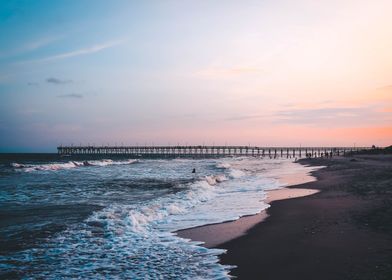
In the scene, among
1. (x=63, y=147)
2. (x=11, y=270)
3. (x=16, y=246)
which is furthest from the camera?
(x=63, y=147)

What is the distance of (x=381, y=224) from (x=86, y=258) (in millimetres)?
6496

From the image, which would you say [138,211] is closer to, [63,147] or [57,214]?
[57,214]

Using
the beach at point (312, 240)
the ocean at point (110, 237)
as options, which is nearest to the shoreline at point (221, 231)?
the beach at point (312, 240)

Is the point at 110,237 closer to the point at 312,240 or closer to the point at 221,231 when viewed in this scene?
the point at 221,231

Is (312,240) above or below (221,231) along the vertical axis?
above

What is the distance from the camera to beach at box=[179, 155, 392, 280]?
223 inches

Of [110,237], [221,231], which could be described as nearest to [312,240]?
[221,231]

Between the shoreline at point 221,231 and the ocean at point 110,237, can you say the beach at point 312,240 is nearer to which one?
the shoreline at point 221,231

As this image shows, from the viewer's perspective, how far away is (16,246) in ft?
25.7

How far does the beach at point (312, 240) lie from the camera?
18.6ft

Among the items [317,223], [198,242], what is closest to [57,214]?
[198,242]

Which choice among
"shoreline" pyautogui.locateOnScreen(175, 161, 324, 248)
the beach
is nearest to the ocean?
"shoreline" pyautogui.locateOnScreen(175, 161, 324, 248)

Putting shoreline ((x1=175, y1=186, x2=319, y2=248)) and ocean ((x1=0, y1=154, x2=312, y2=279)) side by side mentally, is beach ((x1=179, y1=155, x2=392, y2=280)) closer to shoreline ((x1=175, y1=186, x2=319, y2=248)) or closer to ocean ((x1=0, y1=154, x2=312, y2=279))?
shoreline ((x1=175, y1=186, x2=319, y2=248))

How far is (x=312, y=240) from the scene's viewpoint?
7.44 metres
